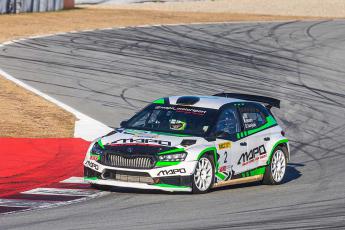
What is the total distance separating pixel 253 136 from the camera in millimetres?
15820

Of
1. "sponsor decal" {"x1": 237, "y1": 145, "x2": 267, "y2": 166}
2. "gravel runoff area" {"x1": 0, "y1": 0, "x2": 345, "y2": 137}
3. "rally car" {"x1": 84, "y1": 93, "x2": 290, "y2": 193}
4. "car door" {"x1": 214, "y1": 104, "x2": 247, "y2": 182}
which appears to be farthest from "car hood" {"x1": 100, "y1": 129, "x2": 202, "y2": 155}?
"gravel runoff area" {"x1": 0, "y1": 0, "x2": 345, "y2": 137}

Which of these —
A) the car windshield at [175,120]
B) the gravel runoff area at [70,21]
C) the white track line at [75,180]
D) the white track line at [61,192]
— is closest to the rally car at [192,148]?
the car windshield at [175,120]

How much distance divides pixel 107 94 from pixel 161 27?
44.0ft

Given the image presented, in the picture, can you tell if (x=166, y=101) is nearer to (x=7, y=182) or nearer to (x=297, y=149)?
(x=7, y=182)

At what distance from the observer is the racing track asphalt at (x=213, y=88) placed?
12.4 m

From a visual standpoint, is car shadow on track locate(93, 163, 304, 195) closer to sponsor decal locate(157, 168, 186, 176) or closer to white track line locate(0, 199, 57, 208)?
sponsor decal locate(157, 168, 186, 176)

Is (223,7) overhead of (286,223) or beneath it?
overhead

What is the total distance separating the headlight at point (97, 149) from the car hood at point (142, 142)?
7cm

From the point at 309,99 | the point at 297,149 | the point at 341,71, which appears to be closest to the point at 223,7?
the point at 341,71

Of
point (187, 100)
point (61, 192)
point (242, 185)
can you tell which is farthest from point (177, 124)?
point (61, 192)

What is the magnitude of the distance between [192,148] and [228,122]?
52.8 inches

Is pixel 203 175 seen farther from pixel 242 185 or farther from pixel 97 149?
pixel 242 185

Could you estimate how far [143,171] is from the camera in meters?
14.0

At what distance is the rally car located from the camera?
14117 millimetres
